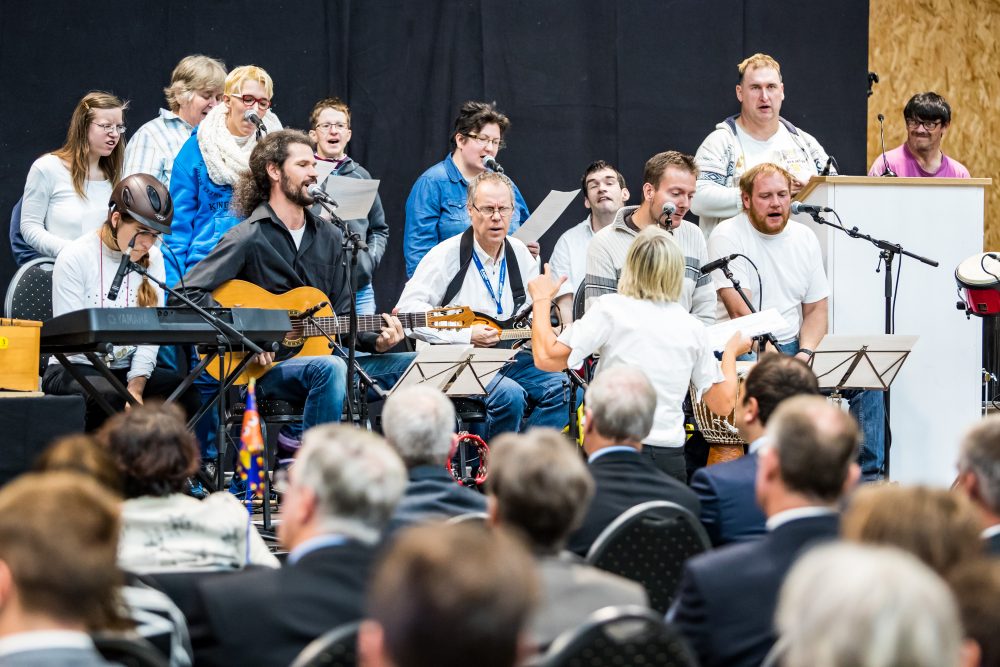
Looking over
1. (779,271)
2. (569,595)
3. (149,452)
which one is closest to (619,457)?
(569,595)

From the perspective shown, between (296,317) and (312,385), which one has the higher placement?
(296,317)

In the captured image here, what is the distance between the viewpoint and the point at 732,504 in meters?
3.36

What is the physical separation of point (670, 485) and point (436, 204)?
4.05 m

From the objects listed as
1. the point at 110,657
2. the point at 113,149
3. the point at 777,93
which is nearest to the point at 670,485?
the point at 110,657

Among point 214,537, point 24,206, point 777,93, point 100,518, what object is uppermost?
point 777,93

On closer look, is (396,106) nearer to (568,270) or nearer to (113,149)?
(568,270)

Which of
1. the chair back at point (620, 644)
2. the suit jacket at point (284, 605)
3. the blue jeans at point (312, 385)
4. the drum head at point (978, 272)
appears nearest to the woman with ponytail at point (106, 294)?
the blue jeans at point (312, 385)

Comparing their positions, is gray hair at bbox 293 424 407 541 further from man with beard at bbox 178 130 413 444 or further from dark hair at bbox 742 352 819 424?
man with beard at bbox 178 130 413 444

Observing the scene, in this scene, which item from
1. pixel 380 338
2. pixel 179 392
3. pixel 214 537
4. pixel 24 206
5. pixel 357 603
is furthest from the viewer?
pixel 24 206

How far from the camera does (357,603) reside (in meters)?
2.23

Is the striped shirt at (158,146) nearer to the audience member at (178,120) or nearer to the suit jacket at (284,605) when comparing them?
the audience member at (178,120)

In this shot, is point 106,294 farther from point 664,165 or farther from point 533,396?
point 664,165

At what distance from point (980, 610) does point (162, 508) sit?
181 cm

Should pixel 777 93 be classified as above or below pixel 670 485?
above
